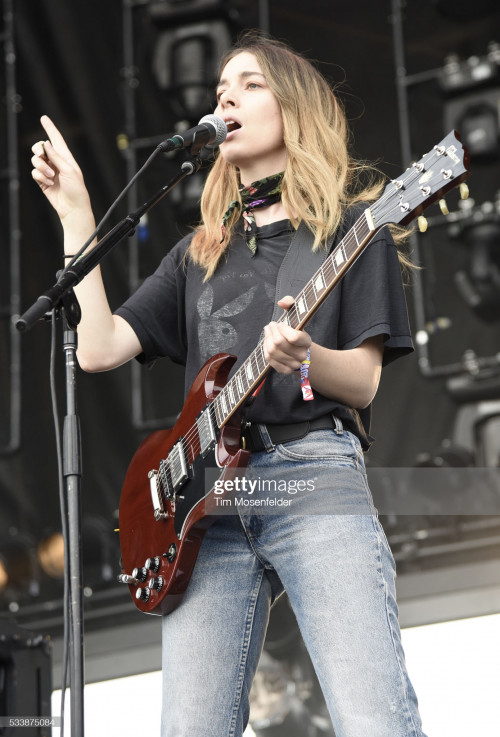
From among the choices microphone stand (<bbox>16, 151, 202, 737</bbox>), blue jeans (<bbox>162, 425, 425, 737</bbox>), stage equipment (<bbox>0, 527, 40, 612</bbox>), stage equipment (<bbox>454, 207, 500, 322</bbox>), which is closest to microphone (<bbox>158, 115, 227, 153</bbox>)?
microphone stand (<bbox>16, 151, 202, 737</bbox>)

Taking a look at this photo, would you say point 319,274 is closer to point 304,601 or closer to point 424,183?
point 424,183

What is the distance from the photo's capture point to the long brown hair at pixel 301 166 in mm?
2109

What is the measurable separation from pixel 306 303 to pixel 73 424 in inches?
19.3

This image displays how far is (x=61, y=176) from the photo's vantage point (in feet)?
6.84

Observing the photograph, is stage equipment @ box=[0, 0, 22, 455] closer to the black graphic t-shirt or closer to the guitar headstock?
the black graphic t-shirt

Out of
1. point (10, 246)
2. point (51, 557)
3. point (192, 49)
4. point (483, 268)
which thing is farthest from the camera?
point (10, 246)

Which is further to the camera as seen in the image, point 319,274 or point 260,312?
point 260,312

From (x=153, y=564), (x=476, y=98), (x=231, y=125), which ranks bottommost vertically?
(x=153, y=564)

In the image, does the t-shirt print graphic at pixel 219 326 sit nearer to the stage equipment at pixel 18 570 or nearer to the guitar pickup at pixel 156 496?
the guitar pickup at pixel 156 496

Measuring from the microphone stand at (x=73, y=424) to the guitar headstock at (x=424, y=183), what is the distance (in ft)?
1.41

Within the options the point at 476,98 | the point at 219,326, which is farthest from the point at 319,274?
the point at 476,98

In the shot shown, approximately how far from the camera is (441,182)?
1.76 meters

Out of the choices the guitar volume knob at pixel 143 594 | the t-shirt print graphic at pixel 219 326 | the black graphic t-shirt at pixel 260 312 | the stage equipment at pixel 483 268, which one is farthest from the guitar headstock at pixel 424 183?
the stage equipment at pixel 483 268

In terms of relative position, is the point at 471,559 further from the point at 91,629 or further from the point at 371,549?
the point at 371,549
